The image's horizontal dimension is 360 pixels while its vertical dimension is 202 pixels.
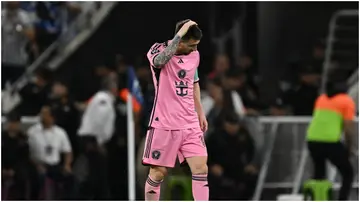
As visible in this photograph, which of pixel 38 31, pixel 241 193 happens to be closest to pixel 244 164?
pixel 241 193

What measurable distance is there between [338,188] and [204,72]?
3429mm

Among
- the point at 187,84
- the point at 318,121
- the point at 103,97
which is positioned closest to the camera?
the point at 187,84

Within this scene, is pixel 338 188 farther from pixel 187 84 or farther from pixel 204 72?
pixel 187 84

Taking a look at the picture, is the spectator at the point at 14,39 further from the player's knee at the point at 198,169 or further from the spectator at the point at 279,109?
the player's knee at the point at 198,169

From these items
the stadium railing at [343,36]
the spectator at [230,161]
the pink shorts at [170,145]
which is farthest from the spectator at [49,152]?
the pink shorts at [170,145]

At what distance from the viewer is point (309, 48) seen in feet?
61.9

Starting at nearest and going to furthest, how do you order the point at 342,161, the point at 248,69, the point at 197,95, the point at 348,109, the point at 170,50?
1. the point at 170,50
2. the point at 197,95
3. the point at 348,109
4. the point at 342,161
5. the point at 248,69

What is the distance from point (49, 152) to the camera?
15.1 meters

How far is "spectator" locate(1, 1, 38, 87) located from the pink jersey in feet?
23.0

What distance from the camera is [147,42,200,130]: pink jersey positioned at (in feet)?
31.0

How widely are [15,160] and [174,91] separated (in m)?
5.79

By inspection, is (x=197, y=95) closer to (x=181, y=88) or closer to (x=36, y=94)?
(x=181, y=88)

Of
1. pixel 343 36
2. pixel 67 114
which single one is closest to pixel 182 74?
pixel 67 114

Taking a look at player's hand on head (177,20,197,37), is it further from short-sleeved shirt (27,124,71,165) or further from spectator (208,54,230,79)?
spectator (208,54,230,79)
